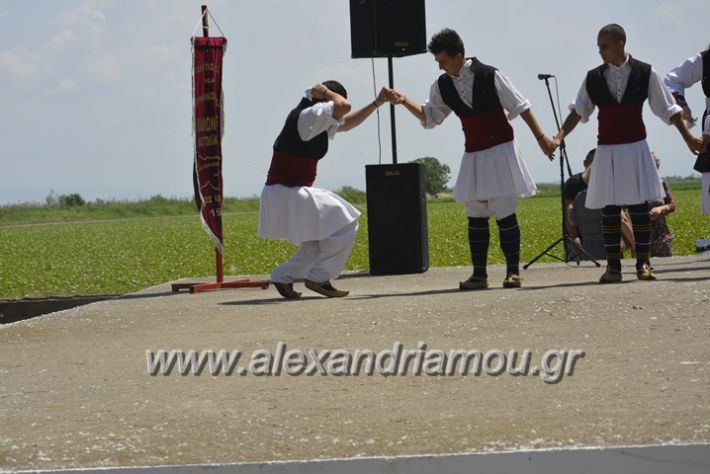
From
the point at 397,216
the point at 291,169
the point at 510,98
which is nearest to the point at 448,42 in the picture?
the point at 510,98

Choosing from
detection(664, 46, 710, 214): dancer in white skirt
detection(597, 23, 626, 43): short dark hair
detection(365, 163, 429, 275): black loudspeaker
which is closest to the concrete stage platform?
detection(597, 23, 626, 43): short dark hair

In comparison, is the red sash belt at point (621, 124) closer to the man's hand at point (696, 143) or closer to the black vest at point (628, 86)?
the black vest at point (628, 86)

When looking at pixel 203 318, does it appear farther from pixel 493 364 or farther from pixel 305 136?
pixel 493 364

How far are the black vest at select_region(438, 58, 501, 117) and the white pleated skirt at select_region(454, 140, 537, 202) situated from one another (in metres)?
0.31

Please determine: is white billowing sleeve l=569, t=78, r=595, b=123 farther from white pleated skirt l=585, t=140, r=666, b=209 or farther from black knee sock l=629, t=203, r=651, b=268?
black knee sock l=629, t=203, r=651, b=268

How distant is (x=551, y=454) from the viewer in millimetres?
4734

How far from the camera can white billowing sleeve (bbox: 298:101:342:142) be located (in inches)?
415

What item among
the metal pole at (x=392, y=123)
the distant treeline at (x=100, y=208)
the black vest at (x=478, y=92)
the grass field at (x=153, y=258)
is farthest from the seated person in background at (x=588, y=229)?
the distant treeline at (x=100, y=208)

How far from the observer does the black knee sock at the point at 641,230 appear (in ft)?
35.2

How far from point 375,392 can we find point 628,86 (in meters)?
4.80

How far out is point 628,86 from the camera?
34.0 feet

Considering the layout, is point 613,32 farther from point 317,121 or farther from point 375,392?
point 375,392

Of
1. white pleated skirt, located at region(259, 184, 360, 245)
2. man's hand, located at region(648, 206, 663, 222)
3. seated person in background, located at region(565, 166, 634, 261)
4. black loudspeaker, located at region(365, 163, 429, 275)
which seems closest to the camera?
white pleated skirt, located at region(259, 184, 360, 245)

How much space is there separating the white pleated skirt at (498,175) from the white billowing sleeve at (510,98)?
29cm
